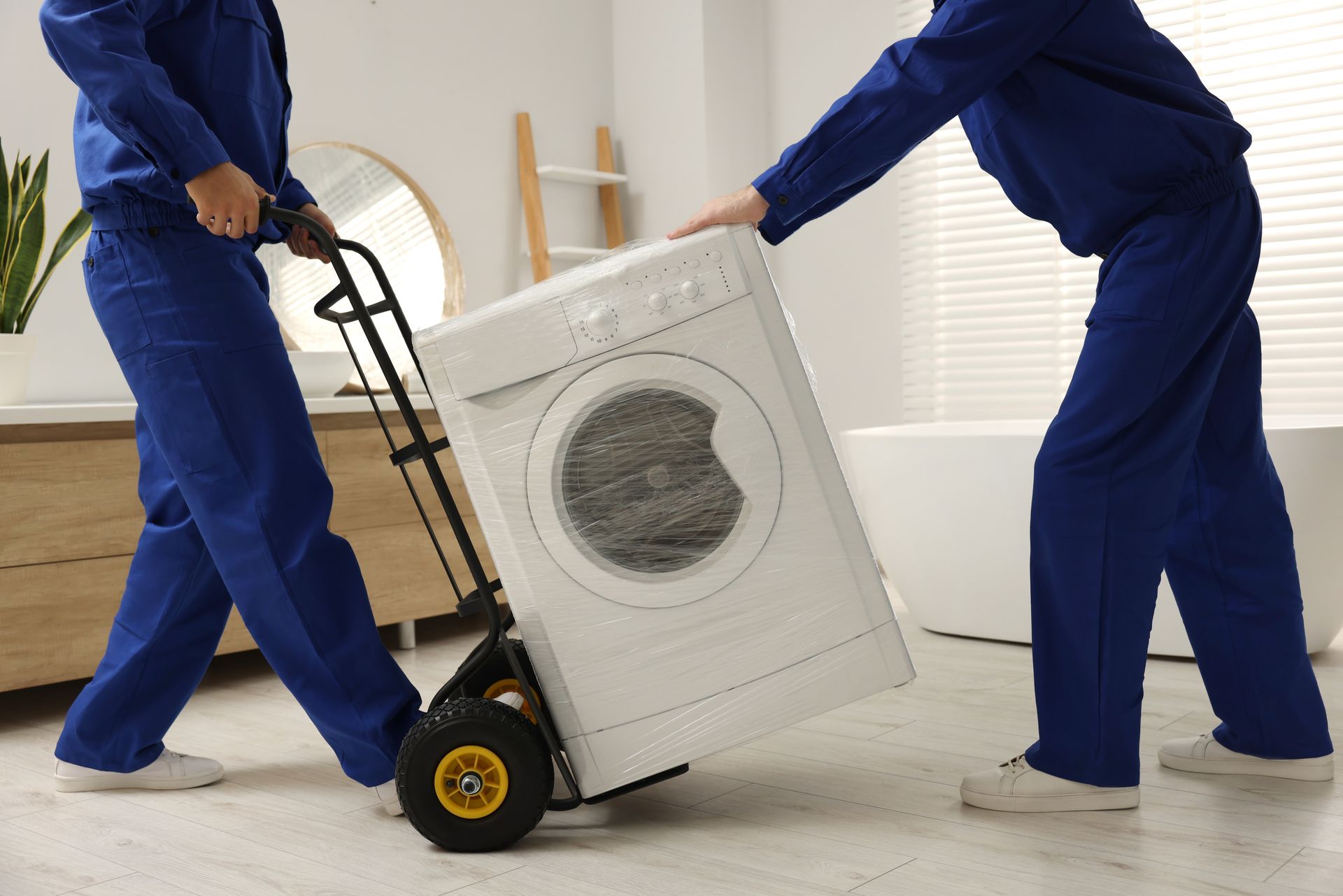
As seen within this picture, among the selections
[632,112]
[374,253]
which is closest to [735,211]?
[374,253]

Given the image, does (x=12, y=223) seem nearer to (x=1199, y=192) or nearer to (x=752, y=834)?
(x=752, y=834)

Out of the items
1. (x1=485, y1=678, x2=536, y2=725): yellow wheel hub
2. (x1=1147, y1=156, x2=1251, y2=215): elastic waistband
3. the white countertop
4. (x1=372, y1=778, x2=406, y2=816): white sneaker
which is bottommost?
(x1=372, y1=778, x2=406, y2=816): white sneaker

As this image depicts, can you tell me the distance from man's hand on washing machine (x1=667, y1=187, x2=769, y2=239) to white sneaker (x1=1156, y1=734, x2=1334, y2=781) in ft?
3.50

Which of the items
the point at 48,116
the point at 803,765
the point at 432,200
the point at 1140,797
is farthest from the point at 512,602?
the point at 432,200

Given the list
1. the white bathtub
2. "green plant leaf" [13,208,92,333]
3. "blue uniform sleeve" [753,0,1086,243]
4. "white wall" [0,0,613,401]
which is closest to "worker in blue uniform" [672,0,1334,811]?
"blue uniform sleeve" [753,0,1086,243]

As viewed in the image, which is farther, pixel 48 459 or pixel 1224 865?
pixel 48 459

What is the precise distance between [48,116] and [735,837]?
2.55 m

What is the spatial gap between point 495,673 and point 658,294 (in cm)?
63

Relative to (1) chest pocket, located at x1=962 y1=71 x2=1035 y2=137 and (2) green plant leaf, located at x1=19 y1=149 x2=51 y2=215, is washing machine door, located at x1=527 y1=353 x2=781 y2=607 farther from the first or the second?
(2) green plant leaf, located at x1=19 y1=149 x2=51 y2=215

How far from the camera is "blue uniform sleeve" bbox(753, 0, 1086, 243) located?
1.48 meters

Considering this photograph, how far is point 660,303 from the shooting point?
153 centimetres


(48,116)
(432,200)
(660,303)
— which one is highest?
(48,116)

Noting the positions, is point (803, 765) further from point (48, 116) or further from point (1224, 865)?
point (48, 116)

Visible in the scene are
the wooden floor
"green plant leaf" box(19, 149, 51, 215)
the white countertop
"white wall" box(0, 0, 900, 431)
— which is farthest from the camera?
"white wall" box(0, 0, 900, 431)
